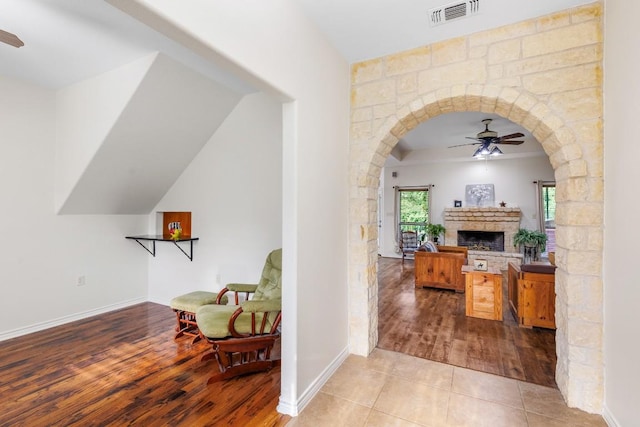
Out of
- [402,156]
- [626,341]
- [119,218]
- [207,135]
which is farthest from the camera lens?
[402,156]

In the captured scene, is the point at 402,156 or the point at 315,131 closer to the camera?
the point at 315,131

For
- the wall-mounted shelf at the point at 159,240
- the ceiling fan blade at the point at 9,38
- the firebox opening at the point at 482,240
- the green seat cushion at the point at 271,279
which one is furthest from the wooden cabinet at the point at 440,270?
the ceiling fan blade at the point at 9,38

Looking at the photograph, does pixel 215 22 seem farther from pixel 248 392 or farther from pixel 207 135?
pixel 207 135

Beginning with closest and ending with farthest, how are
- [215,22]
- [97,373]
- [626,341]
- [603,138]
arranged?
[215,22] → [626,341] → [603,138] → [97,373]

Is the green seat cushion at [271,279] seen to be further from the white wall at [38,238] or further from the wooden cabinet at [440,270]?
the wooden cabinet at [440,270]

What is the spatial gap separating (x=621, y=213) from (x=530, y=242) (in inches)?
248

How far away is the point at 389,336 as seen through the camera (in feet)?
10.7

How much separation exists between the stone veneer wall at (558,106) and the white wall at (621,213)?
0.23ft

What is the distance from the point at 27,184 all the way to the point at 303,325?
3.68 meters

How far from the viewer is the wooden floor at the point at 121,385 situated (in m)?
1.99

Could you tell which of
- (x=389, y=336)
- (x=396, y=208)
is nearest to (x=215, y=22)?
(x=389, y=336)

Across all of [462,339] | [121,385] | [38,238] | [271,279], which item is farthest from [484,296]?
[38,238]

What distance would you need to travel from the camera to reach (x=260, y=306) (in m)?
2.48

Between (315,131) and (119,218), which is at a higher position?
(315,131)
